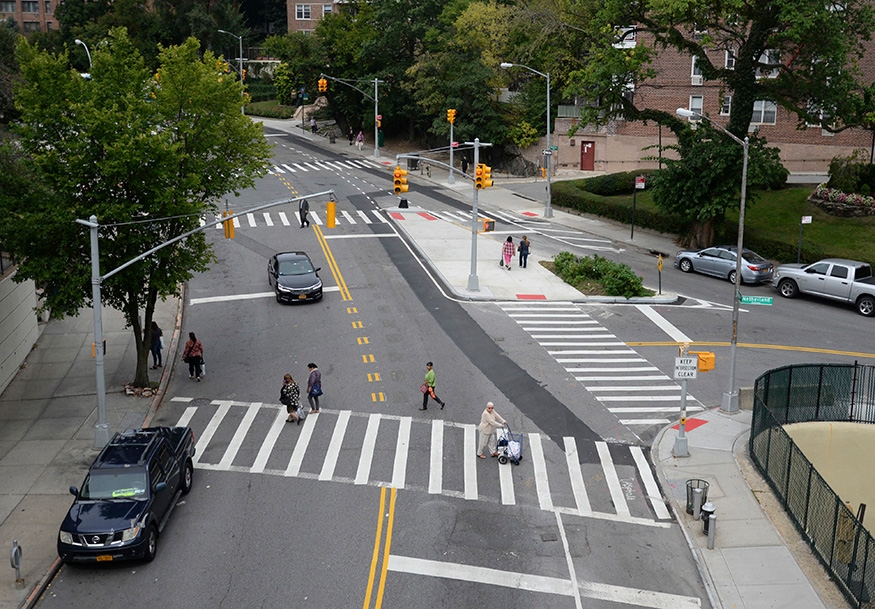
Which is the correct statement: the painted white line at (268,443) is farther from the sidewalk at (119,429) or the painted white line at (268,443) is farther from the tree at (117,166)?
the tree at (117,166)

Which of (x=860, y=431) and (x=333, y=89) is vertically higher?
(x=333, y=89)

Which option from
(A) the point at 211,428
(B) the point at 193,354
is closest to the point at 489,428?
(A) the point at 211,428

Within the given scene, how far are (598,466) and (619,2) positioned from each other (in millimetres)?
26687

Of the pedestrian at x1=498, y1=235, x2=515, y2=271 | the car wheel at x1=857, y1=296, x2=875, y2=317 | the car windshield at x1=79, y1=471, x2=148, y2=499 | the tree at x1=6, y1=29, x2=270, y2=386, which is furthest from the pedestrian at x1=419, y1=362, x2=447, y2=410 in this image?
the car wheel at x1=857, y1=296, x2=875, y2=317

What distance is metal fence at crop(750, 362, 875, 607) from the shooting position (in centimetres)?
1686

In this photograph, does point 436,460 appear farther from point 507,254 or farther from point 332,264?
point 332,264

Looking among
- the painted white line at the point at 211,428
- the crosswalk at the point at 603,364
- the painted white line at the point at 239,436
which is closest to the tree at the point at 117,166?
the painted white line at the point at 211,428

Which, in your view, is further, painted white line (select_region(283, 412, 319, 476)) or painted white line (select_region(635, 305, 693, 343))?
painted white line (select_region(635, 305, 693, 343))

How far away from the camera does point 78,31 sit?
100125mm

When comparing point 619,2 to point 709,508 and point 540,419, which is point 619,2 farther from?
point 709,508

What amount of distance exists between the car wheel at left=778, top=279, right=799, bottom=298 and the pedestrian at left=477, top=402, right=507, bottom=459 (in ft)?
69.0

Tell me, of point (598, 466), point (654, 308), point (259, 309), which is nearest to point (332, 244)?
point (259, 309)

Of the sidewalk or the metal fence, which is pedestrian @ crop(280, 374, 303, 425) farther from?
the metal fence

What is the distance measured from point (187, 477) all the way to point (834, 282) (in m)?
27.7
